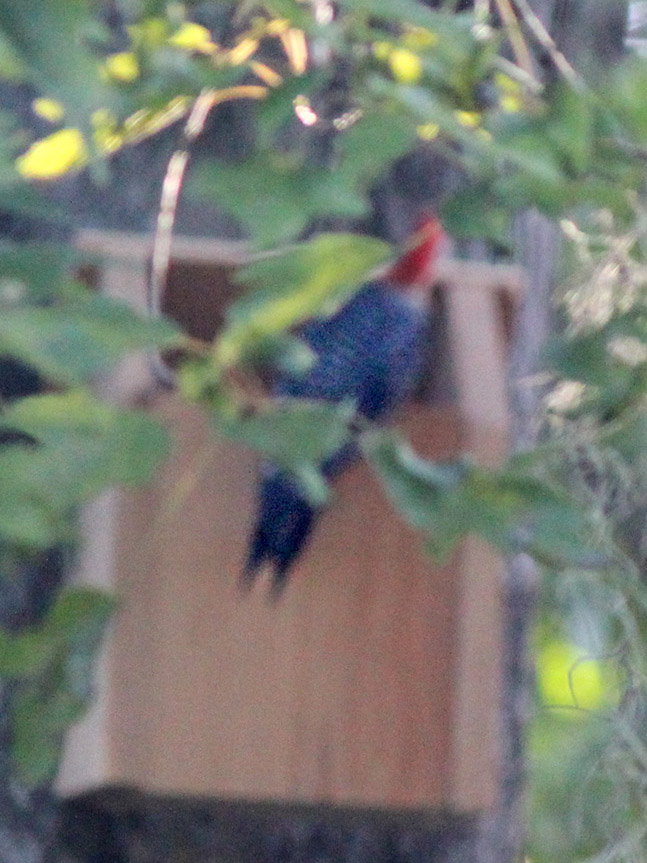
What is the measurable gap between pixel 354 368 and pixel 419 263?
20 cm

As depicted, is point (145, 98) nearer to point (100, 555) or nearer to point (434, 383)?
point (100, 555)

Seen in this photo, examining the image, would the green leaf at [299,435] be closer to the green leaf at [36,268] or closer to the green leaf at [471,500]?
the green leaf at [471,500]

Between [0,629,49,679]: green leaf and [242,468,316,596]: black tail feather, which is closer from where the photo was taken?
[0,629,49,679]: green leaf

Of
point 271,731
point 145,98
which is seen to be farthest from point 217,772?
point 145,98

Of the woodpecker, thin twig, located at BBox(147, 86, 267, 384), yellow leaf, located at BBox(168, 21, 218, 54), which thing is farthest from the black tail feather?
yellow leaf, located at BBox(168, 21, 218, 54)

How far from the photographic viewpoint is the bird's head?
1663 millimetres

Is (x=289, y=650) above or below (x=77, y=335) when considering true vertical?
below

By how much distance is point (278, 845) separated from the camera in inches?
66.5

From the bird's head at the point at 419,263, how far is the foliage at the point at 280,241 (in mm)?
310

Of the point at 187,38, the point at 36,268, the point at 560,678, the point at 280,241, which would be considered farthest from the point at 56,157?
the point at 560,678

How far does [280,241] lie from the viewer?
0.85m

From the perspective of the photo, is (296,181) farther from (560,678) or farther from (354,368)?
(560,678)

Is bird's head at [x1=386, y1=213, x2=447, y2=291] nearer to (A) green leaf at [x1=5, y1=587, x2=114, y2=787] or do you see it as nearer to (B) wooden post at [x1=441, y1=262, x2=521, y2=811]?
A: (B) wooden post at [x1=441, y1=262, x2=521, y2=811]

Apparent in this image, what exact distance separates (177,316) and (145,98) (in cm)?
64
